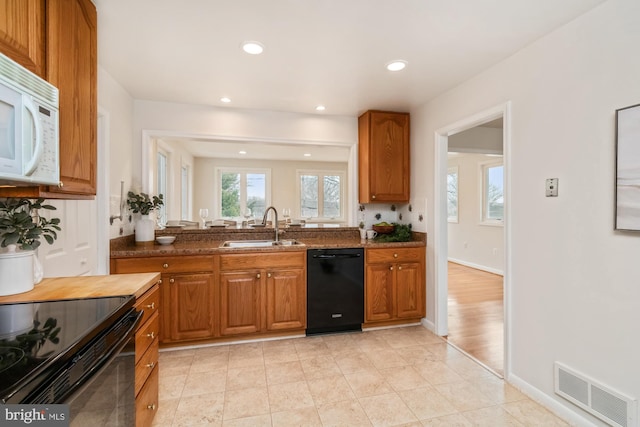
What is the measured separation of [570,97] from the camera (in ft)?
5.92

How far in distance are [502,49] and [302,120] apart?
2.06 meters

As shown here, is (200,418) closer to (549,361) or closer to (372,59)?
(549,361)

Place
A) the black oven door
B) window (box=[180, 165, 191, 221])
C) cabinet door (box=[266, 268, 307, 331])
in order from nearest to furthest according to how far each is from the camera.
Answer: the black oven door < cabinet door (box=[266, 268, 307, 331]) < window (box=[180, 165, 191, 221])

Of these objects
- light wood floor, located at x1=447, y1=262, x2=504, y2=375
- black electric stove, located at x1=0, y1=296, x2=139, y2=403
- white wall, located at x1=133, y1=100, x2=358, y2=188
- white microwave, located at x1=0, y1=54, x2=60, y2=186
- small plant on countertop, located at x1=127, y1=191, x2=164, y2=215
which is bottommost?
light wood floor, located at x1=447, y1=262, x2=504, y2=375

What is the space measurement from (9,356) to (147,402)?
99 centimetres

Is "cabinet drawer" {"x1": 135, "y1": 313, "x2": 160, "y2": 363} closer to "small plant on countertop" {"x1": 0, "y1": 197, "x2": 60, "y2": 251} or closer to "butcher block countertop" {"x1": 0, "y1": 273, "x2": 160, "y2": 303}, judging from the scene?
"butcher block countertop" {"x1": 0, "y1": 273, "x2": 160, "y2": 303}

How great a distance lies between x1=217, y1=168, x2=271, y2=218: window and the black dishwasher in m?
4.80

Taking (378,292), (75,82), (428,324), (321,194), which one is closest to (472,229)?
(321,194)

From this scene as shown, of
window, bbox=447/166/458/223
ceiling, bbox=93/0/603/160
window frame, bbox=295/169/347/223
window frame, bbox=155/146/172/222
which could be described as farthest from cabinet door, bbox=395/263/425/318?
window frame, bbox=295/169/347/223

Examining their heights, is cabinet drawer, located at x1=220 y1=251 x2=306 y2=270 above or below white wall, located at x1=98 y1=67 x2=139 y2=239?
below

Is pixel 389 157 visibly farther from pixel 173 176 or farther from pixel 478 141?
pixel 173 176

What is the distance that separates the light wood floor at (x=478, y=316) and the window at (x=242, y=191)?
183 inches

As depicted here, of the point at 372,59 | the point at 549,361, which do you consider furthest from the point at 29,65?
the point at 549,361

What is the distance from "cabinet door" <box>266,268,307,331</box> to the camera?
9.53ft
